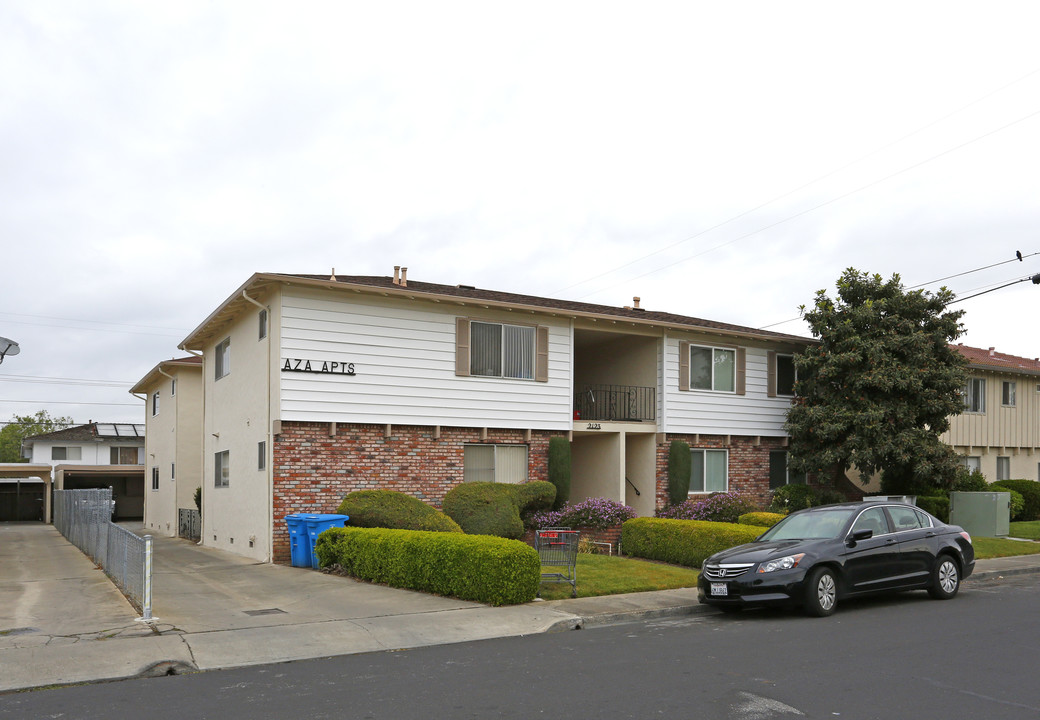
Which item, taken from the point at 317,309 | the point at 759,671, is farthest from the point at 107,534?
the point at 759,671

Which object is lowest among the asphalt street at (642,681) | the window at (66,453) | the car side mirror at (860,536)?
the window at (66,453)

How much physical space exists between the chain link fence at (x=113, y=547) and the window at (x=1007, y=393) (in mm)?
28547

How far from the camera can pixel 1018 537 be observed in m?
23.6

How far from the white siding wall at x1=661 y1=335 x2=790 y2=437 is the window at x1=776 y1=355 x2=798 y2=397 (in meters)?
0.31

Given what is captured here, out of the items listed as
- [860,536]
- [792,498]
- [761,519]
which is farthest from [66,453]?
[860,536]

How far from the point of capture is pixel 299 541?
16891mm

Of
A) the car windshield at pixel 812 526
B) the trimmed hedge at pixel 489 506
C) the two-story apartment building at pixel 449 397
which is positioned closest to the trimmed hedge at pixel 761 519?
the two-story apartment building at pixel 449 397

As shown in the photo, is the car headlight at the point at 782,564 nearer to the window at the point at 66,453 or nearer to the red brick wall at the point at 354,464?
the red brick wall at the point at 354,464

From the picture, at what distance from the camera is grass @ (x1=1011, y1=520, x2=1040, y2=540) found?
23891mm

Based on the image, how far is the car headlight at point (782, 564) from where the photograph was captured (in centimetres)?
1168

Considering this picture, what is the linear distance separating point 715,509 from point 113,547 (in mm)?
13273

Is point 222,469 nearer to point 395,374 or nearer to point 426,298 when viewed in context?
point 395,374

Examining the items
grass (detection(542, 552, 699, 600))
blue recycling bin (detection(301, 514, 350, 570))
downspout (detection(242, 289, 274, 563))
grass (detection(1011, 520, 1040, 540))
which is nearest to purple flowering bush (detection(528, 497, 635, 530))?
grass (detection(542, 552, 699, 600))

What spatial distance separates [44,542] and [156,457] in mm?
6771
